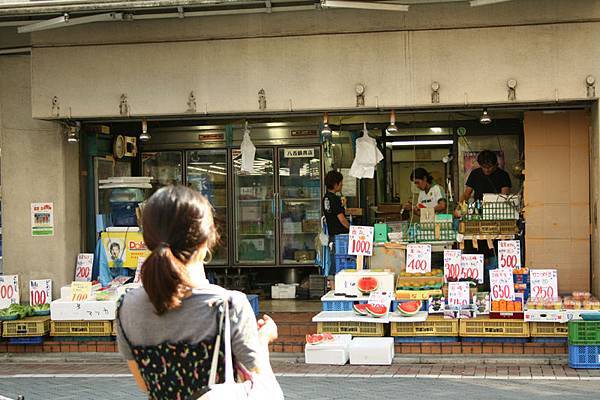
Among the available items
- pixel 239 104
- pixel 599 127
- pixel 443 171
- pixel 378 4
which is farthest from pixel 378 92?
pixel 443 171

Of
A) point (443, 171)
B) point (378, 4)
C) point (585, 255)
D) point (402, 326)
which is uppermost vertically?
point (378, 4)

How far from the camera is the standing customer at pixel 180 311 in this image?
299 centimetres

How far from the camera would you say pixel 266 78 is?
37.3 feet

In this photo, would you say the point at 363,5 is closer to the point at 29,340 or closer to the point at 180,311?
the point at 29,340

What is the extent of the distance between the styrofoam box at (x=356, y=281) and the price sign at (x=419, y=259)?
0.98 ft

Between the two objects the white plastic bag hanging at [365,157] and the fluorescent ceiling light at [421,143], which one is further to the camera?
the fluorescent ceiling light at [421,143]

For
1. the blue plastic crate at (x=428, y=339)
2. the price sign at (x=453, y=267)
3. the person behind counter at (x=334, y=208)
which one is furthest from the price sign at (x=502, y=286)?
the person behind counter at (x=334, y=208)

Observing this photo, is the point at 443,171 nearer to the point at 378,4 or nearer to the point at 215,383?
the point at 378,4

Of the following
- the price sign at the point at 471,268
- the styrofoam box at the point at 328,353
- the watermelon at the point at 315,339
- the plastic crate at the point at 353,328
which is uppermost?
the price sign at the point at 471,268

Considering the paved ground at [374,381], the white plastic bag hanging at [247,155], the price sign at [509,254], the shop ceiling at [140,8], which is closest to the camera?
the paved ground at [374,381]

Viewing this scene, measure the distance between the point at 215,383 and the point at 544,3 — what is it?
9.04m

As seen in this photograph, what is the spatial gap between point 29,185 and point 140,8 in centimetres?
336

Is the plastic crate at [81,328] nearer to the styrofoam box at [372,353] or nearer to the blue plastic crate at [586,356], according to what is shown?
the styrofoam box at [372,353]

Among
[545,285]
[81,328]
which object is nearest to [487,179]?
[545,285]
